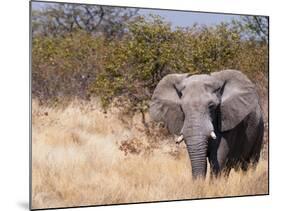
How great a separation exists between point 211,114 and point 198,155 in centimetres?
33

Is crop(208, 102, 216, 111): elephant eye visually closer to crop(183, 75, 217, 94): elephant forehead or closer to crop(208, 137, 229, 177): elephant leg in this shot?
crop(183, 75, 217, 94): elephant forehead

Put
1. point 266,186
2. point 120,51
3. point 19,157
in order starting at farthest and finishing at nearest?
point 266,186 → point 120,51 → point 19,157

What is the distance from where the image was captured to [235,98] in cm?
610

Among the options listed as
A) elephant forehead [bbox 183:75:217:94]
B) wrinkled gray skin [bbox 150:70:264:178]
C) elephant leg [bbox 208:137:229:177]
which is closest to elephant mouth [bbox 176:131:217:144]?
wrinkled gray skin [bbox 150:70:264:178]

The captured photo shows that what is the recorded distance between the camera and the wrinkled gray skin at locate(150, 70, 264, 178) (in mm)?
5930

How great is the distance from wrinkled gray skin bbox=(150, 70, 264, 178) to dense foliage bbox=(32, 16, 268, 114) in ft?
0.35

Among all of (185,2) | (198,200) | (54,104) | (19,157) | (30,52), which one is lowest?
(198,200)

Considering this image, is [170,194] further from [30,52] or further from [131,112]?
[30,52]

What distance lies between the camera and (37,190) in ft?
18.5

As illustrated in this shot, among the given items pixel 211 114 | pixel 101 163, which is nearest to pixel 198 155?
pixel 211 114

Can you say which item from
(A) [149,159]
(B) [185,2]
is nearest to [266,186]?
(A) [149,159]

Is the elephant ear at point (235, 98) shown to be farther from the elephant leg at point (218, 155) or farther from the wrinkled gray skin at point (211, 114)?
the elephant leg at point (218, 155)

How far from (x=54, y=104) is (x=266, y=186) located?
1.94m

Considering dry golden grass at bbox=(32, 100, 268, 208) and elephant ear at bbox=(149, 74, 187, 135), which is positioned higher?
elephant ear at bbox=(149, 74, 187, 135)
